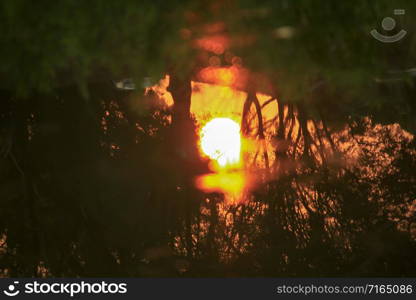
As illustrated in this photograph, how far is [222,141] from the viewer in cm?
1994

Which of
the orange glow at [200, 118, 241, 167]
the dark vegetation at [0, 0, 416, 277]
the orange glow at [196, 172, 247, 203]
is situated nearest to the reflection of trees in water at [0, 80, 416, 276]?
the dark vegetation at [0, 0, 416, 277]

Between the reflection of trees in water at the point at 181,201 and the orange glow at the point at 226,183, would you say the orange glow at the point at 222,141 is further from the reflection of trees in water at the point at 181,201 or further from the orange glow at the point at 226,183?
the reflection of trees in water at the point at 181,201

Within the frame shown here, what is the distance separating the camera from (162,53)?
21.9 ft

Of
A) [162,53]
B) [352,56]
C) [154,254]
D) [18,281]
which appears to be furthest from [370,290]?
[162,53]

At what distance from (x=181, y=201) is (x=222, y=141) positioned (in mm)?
2739

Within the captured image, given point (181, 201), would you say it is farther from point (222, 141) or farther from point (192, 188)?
point (222, 141)

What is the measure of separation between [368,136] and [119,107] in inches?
239

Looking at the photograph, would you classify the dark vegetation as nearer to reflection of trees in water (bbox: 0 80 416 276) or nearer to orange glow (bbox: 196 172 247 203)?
reflection of trees in water (bbox: 0 80 416 276)

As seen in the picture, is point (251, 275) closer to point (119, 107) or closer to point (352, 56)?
point (119, 107)

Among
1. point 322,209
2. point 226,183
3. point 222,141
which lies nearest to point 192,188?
point 226,183

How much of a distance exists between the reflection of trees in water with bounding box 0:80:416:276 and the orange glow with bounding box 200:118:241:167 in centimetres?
65

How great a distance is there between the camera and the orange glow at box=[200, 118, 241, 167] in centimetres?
1939

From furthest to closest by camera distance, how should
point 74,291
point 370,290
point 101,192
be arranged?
point 101,192 → point 370,290 → point 74,291

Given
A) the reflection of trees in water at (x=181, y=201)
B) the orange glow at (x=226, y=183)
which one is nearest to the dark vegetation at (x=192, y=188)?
the reflection of trees in water at (x=181, y=201)
